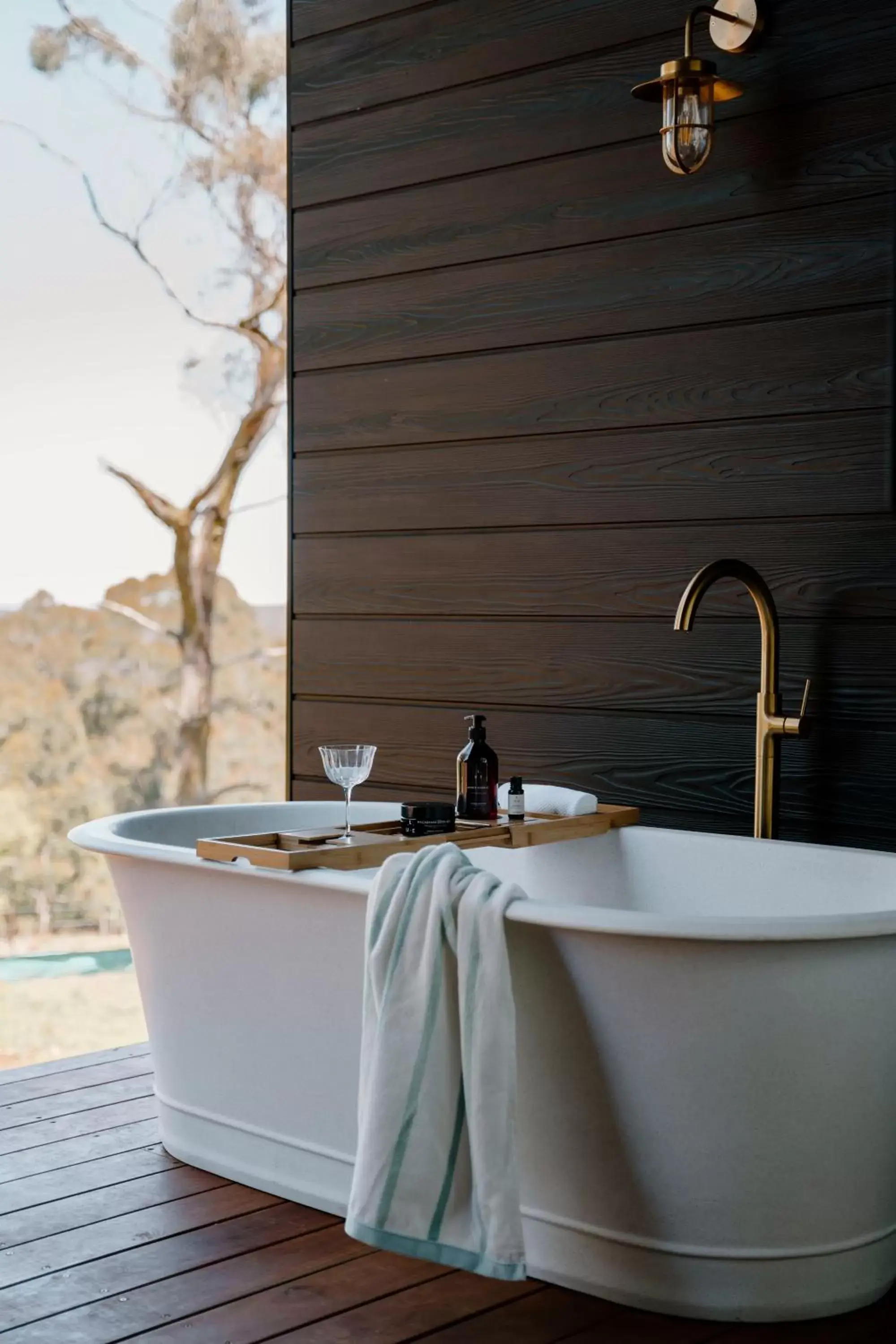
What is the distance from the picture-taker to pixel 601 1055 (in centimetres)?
195

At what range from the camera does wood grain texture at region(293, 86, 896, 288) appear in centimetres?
259

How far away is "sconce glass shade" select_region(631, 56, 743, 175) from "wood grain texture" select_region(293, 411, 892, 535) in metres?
0.47

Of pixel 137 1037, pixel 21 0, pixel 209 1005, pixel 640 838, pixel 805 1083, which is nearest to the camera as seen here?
pixel 805 1083

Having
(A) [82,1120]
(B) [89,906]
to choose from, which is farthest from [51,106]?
(A) [82,1120]

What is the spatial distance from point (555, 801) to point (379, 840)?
17.4 inches

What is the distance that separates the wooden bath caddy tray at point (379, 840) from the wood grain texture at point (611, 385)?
78cm

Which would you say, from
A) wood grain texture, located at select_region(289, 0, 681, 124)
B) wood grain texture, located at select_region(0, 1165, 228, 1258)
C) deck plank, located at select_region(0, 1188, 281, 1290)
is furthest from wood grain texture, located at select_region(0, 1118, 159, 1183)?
wood grain texture, located at select_region(289, 0, 681, 124)

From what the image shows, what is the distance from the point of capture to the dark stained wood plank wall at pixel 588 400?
2600 mm

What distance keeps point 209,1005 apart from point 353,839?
0.36 metres

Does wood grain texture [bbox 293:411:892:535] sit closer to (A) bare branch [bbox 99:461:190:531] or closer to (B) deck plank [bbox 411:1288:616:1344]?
(B) deck plank [bbox 411:1288:616:1344]

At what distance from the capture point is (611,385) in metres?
2.92

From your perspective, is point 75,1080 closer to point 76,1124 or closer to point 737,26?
point 76,1124

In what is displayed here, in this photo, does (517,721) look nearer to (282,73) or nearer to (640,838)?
(640,838)

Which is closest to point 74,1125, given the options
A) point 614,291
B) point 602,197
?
point 614,291
